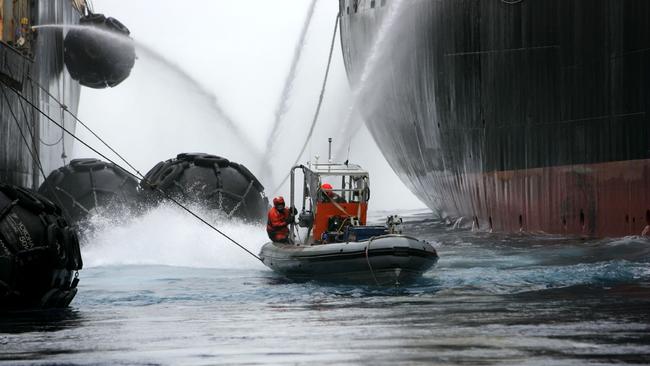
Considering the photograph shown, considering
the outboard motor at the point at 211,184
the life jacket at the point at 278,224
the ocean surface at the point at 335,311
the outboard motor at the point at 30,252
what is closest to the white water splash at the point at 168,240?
the ocean surface at the point at 335,311

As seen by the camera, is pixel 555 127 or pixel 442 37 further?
pixel 442 37

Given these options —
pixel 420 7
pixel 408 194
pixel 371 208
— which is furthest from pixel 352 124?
pixel 408 194

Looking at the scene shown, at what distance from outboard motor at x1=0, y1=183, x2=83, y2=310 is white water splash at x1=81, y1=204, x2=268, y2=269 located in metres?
11.1

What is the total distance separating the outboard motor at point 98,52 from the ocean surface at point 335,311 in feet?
24.5

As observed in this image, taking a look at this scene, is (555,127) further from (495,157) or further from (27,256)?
(27,256)

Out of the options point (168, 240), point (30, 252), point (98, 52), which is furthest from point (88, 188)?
point (30, 252)

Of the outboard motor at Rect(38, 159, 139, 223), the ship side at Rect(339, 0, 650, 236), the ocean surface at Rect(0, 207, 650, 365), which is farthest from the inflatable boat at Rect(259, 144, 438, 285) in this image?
the ship side at Rect(339, 0, 650, 236)

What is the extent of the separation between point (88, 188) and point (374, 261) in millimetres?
10063

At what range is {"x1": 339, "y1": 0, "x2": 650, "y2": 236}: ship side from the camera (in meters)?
26.9

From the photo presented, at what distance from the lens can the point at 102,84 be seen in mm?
36438

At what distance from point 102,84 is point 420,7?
10.3m

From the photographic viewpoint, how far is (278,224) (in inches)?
974

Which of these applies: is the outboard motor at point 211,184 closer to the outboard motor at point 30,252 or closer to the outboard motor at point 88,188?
the outboard motor at point 88,188

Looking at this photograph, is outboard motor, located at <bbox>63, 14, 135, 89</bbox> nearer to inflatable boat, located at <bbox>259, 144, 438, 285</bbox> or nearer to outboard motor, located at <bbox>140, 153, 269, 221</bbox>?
outboard motor, located at <bbox>140, 153, 269, 221</bbox>
